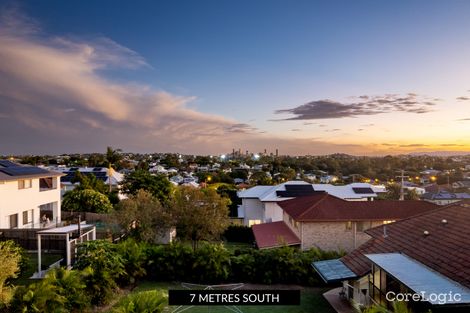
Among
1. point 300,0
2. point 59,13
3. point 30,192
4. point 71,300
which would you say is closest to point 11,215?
point 30,192

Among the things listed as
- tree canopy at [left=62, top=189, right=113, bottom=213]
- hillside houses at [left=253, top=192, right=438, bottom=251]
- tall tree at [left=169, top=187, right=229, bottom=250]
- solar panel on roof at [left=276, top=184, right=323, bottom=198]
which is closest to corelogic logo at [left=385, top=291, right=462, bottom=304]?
hillside houses at [left=253, top=192, right=438, bottom=251]

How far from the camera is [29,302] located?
12.3m

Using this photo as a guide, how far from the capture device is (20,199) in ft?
92.4

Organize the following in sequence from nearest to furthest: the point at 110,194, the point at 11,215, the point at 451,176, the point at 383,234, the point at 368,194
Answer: the point at 383,234
the point at 11,215
the point at 368,194
the point at 110,194
the point at 451,176

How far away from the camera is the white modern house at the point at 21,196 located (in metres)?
26.5

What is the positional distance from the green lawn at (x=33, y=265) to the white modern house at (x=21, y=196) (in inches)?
184

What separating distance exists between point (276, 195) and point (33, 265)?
22.6 meters

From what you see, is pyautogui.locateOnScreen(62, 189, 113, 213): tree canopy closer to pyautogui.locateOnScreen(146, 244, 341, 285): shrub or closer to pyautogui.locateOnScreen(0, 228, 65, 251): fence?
pyautogui.locateOnScreen(0, 228, 65, 251): fence

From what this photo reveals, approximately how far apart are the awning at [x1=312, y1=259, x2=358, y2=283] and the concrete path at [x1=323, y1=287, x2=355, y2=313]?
4.33ft

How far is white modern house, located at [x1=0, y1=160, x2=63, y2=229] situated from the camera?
26.5 metres

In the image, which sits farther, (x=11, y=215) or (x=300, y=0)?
(x=11, y=215)

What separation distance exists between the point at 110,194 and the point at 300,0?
3350 cm

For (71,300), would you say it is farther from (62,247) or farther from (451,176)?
(451,176)

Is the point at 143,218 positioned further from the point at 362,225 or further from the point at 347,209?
the point at 362,225
